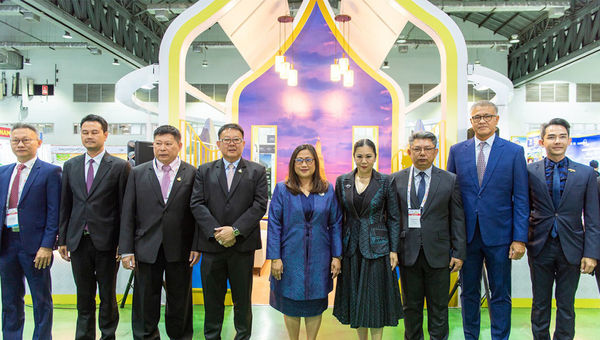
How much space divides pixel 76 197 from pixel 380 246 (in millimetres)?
2218

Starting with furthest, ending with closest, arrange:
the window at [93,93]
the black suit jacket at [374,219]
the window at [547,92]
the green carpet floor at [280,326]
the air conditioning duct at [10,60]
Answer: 1. the window at [93,93]
2. the window at [547,92]
3. the air conditioning duct at [10,60]
4. the green carpet floor at [280,326]
5. the black suit jacket at [374,219]

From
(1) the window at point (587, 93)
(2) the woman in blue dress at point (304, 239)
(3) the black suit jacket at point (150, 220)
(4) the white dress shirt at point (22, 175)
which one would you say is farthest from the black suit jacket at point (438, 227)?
(1) the window at point (587, 93)

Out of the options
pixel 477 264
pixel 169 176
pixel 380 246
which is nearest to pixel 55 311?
pixel 169 176

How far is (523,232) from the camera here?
2764 millimetres

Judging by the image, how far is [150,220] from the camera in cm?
289

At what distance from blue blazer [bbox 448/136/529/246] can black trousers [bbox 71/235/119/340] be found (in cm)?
268

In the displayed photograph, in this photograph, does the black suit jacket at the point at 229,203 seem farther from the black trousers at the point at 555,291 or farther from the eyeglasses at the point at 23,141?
the black trousers at the point at 555,291

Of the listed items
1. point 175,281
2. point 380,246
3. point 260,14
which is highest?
point 260,14

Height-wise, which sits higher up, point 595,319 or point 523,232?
point 523,232

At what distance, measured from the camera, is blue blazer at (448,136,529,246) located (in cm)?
279

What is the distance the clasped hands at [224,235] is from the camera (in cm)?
279

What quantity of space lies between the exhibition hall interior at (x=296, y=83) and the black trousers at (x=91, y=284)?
0.73 m

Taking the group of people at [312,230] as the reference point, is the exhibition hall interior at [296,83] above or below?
above

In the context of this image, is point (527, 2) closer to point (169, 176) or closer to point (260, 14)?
point (260, 14)
